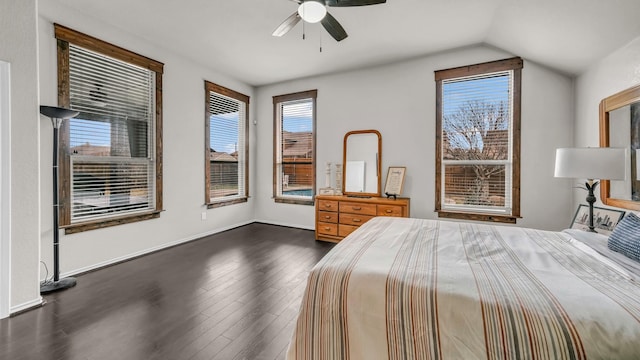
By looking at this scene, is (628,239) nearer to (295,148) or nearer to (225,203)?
(295,148)

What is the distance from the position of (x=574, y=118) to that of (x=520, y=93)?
698 millimetres

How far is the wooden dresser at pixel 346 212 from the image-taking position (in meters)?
3.95

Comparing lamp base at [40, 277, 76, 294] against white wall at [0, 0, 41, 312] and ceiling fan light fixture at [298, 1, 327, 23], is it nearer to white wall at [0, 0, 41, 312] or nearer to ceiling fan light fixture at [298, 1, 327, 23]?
white wall at [0, 0, 41, 312]

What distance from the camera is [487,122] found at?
148 inches

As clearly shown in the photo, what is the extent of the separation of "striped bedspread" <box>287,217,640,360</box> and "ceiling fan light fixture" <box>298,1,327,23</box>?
196 cm

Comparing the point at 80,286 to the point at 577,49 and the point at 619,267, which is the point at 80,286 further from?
the point at 577,49

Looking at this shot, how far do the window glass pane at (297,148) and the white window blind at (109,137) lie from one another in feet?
7.59

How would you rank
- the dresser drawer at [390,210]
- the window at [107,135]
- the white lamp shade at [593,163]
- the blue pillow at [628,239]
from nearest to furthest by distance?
the blue pillow at [628,239] < the white lamp shade at [593,163] < the window at [107,135] < the dresser drawer at [390,210]

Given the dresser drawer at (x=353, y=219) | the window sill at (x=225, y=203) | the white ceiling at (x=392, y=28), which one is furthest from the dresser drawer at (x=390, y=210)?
the window sill at (x=225, y=203)

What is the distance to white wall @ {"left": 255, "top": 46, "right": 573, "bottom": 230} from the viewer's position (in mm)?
3484

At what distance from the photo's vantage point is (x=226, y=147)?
5043 mm

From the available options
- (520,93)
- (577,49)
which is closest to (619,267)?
(577,49)

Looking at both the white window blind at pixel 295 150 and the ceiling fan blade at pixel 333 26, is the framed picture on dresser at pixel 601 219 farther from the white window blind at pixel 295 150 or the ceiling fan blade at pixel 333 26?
the white window blind at pixel 295 150

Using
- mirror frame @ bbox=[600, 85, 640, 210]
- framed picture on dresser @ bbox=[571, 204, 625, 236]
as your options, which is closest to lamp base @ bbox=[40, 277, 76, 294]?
framed picture on dresser @ bbox=[571, 204, 625, 236]
